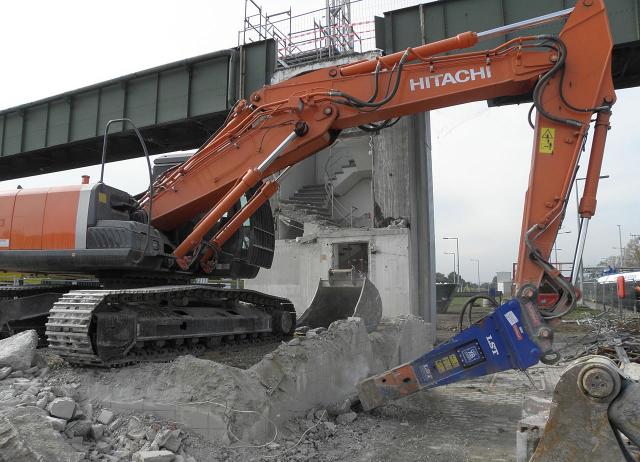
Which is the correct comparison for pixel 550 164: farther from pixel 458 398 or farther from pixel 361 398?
pixel 458 398

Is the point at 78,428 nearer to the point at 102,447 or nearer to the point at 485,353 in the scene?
the point at 102,447

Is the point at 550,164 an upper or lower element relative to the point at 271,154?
lower

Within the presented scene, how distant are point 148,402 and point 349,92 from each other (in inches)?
162

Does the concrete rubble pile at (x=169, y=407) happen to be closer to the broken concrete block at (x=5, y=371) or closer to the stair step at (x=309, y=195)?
A: the broken concrete block at (x=5, y=371)

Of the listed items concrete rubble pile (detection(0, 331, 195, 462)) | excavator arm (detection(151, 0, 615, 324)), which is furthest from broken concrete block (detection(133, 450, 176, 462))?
excavator arm (detection(151, 0, 615, 324))

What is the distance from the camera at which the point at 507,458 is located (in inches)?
189

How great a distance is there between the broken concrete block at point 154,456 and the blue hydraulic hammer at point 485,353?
248cm

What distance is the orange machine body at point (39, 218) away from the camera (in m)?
6.31

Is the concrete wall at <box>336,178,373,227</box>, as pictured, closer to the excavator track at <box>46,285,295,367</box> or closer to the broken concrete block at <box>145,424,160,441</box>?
the excavator track at <box>46,285,295,367</box>

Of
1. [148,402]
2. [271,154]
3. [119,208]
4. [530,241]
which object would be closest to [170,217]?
[119,208]

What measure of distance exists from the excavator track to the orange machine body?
841mm

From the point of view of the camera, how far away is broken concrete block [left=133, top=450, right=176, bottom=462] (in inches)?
150

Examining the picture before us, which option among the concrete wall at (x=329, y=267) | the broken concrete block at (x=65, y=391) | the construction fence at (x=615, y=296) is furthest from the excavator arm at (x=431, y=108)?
the construction fence at (x=615, y=296)

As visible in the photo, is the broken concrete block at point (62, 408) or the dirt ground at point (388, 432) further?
the dirt ground at point (388, 432)
